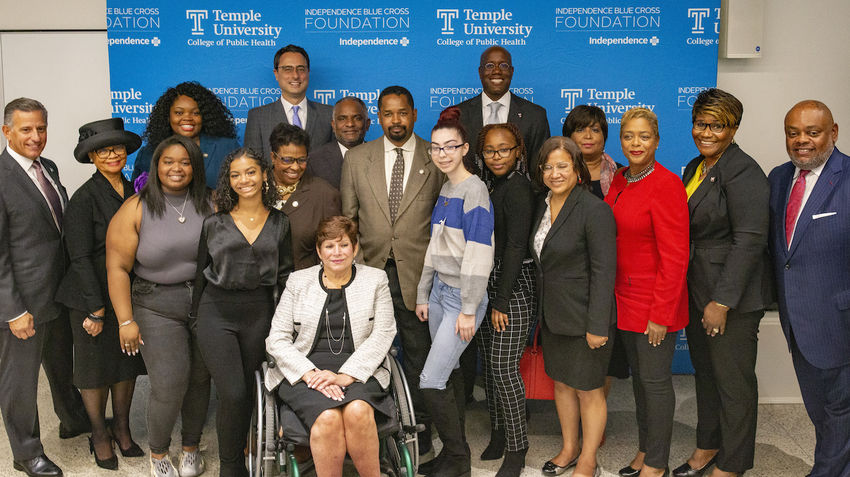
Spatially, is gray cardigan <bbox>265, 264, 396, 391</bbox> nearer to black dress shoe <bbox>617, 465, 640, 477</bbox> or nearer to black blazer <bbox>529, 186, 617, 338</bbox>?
black blazer <bbox>529, 186, 617, 338</bbox>

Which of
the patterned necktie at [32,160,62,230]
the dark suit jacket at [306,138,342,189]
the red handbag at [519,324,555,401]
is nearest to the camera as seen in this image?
the patterned necktie at [32,160,62,230]

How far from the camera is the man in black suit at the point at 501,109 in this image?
14.0 ft

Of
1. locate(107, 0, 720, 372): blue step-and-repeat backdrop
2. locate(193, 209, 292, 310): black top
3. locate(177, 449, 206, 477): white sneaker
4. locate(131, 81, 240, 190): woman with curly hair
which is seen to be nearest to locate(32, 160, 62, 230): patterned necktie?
locate(131, 81, 240, 190): woman with curly hair

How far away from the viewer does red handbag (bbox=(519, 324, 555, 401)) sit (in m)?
3.66

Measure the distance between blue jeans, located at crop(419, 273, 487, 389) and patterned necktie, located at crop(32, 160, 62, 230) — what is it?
1.97 metres

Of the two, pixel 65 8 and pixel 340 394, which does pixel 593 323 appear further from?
pixel 65 8

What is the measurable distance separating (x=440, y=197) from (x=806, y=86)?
3.38 metres

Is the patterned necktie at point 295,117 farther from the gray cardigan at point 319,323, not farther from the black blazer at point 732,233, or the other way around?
the black blazer at point 732,233

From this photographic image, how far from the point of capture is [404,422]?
10.1ft

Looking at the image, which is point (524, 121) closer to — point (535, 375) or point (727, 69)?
point (535, 375)

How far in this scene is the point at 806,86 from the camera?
518 centimetres

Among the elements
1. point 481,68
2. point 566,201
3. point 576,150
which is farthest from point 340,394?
point 481,68

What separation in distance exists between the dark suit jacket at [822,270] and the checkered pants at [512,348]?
3.86 feet

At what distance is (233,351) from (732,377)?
7.71 feet
